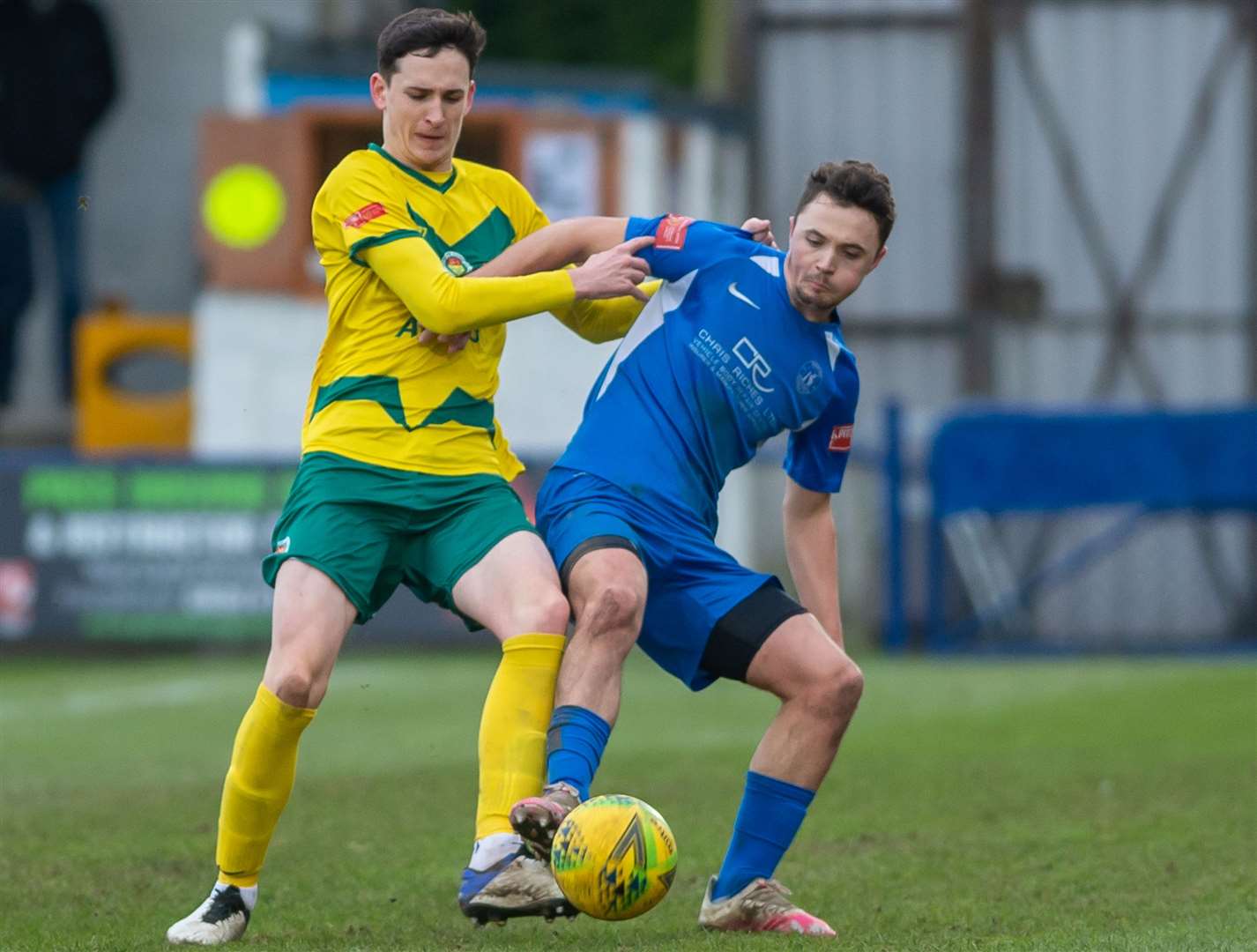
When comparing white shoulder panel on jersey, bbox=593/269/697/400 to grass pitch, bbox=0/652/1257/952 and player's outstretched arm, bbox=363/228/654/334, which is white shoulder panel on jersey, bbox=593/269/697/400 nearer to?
player's outstretched arm, bbox=363/228/654/334

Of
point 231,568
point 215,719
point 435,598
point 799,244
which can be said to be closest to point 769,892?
point 435,598

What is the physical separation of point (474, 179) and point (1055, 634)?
14860mm

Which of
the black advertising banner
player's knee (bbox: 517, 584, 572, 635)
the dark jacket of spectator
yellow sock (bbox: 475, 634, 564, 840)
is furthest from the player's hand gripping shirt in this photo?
the dark jacket of spectator

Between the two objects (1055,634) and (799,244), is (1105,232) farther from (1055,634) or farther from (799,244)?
(799,244)

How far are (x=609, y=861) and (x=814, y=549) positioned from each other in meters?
1.30

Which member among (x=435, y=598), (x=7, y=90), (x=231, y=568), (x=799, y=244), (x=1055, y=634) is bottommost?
(x=1055, y=634)

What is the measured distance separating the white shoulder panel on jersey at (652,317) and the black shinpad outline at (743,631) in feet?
2.37

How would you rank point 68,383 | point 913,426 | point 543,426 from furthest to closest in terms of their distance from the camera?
point 68,383, point 913,426, point 543,426

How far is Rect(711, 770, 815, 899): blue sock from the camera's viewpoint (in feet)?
19.2

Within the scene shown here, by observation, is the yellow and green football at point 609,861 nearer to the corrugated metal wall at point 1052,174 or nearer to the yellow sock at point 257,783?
the yellow sock at point 257,783

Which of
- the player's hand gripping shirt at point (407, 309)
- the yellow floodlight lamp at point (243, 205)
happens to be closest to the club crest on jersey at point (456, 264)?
the player's hand gripping shirt at point (407, 309)

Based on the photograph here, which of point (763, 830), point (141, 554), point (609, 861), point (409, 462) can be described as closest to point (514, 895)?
point (609, 861)

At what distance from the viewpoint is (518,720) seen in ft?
18.4

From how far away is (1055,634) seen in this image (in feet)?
66.2
